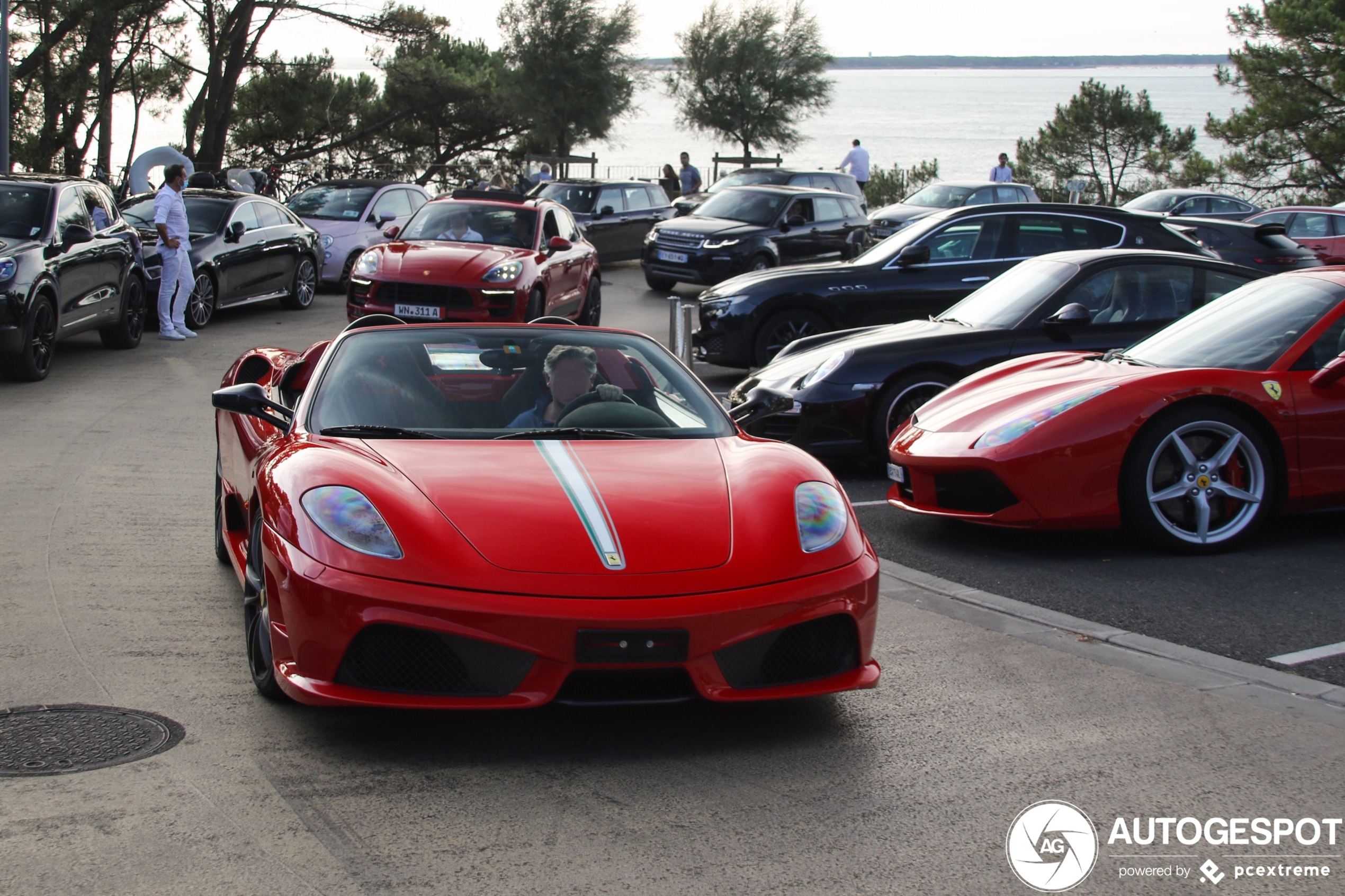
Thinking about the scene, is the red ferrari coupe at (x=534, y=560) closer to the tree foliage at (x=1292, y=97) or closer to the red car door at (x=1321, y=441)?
the red car door at (x=1321, y=441)

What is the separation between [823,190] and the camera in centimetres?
2159

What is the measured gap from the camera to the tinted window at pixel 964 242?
39.4ft

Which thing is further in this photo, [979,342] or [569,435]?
[979,342]

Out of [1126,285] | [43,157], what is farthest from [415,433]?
[43,157]

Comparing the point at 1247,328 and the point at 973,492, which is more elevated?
the point at 1247,328

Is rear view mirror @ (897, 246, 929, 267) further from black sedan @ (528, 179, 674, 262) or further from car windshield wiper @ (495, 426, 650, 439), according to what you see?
black sedan @ (528, 179, 674, 262)

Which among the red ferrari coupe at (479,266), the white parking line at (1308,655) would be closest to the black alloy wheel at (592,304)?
the red ferrari coupe at (479,266)

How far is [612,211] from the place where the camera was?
85.0 ft

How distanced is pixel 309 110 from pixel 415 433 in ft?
122

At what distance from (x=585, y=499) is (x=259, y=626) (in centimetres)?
118

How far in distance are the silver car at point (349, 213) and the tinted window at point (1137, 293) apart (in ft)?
42.6

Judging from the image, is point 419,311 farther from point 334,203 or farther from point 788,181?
point 788,181

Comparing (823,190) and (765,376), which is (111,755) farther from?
(823,190)

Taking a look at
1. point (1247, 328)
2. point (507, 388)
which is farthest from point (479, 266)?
point (507, 388)
